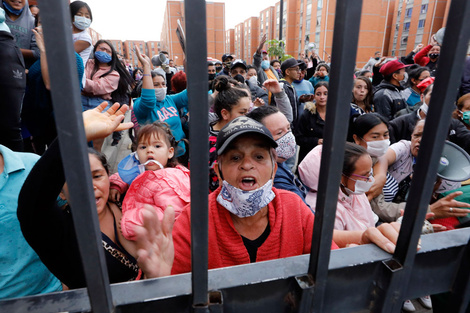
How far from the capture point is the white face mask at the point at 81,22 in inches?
134

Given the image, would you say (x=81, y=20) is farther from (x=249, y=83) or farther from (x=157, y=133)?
(x=249, y=83)

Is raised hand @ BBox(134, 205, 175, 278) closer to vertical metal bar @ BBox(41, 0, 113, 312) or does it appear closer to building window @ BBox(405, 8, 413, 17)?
vertical metal bar @ BBox(41, 0, 113, 312)

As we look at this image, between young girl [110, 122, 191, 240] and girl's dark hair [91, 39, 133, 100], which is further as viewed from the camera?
girl's dark hair [91, 39, 133, 100]

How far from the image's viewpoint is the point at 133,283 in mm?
579

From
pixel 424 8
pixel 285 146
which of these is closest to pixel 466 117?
pixel 285 146

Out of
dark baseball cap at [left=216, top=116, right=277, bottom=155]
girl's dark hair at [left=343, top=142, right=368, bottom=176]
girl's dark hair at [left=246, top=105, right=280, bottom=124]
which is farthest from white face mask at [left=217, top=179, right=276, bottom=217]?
girl's dark hair at [left=246, top=105, right=280, bottom=124]

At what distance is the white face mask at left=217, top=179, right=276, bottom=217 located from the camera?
1.33m

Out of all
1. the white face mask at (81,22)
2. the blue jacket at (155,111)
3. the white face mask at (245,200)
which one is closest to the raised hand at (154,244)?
the white face mask at (245,200)

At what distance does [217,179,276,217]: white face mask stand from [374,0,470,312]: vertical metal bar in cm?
73

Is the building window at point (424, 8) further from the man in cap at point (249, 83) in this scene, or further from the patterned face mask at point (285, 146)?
the patterned face mask at point (285, 146)

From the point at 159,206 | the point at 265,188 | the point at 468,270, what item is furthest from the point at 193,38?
the point at 159,206

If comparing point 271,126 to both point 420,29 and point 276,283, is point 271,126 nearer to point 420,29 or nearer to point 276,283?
point 276,283

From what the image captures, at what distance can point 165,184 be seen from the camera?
2.02 meters

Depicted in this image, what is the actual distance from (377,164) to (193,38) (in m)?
2.80
